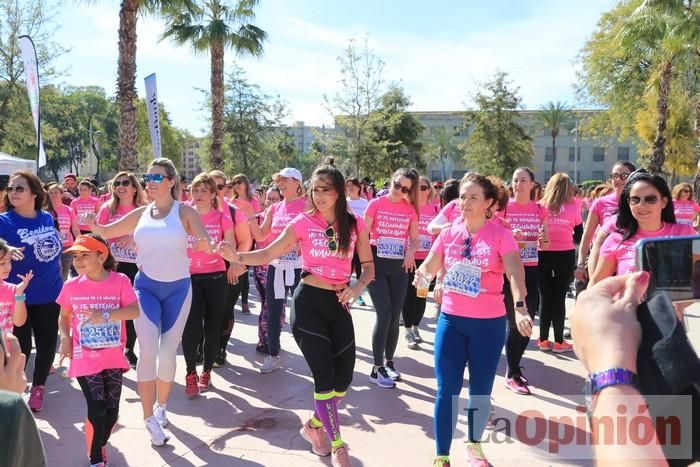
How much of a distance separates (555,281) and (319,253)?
12.4 ft

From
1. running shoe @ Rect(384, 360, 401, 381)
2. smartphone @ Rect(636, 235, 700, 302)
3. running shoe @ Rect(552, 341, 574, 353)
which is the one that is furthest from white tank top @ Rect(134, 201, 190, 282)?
running shoe @ Rect(552, 341, 574, 353)

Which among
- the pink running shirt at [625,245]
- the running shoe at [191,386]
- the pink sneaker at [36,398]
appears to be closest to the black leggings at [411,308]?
the running shoe at [191,386]

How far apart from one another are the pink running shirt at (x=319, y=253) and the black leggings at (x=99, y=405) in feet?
4.79

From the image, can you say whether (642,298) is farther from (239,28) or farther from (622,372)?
(239,28)

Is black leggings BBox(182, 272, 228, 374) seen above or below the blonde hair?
below

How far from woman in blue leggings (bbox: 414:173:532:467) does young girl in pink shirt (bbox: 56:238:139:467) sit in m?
2.09

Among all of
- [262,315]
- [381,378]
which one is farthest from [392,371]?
[262,315]

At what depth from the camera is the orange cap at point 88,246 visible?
3706mm

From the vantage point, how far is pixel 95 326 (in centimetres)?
366

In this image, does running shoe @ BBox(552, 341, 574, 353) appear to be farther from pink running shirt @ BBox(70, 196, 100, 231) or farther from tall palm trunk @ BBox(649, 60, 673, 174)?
tall palm trunk @ BBox(649, 60, 673, 174)

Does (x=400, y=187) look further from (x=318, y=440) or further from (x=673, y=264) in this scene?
(x=673, y=264)

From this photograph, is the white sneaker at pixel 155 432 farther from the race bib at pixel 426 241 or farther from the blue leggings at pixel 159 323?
the race bib at pixel 426 241

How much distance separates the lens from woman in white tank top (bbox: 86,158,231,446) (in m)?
4.15

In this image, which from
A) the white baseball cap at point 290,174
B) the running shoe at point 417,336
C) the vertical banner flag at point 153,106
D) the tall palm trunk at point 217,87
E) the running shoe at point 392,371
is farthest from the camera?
the tall palm trunk at point 217,87
